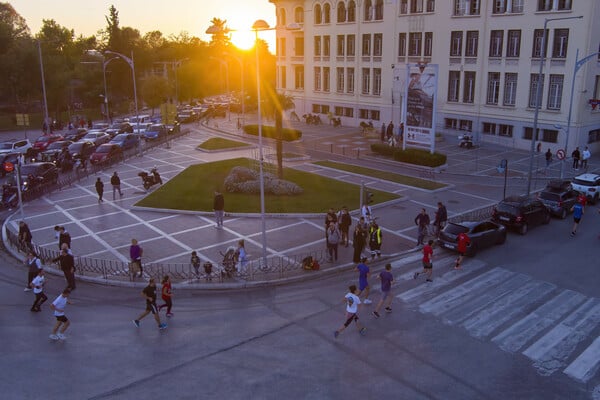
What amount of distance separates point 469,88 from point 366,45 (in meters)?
14.6

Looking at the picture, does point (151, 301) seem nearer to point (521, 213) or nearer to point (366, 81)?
point (521, 213)

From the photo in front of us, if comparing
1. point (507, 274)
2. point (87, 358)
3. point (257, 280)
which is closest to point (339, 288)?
point (257, 280)

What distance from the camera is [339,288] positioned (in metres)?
17.7

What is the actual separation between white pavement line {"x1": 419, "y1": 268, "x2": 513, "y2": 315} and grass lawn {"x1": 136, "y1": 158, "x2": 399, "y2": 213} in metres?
9.69

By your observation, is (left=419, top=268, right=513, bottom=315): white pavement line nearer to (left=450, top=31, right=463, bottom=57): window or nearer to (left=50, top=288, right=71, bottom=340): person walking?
(left=50, top=288, right=71, bottom=340): person walking

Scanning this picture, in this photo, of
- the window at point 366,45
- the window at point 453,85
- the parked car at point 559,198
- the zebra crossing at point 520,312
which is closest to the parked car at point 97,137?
the window at point 366,45

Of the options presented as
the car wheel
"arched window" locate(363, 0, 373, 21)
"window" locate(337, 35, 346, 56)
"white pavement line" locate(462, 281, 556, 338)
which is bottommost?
"white pavement line" locate(462, 281, 556, 338)

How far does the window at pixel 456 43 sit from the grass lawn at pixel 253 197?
2384 centimetres

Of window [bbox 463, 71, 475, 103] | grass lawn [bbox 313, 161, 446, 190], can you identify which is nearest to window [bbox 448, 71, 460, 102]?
window [bbox 463, 71, 475, 103]

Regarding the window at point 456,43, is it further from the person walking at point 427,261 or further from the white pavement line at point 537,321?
the white pavement line at point 537,321

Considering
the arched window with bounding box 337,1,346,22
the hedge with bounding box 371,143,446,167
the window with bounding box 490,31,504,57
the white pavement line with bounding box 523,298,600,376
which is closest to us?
the white pavement line with bounding box 523,298,600,376

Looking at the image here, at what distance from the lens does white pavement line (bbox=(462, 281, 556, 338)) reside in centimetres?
1457

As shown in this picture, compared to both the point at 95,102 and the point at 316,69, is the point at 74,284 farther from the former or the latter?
the point at 95,102

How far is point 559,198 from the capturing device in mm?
26484
